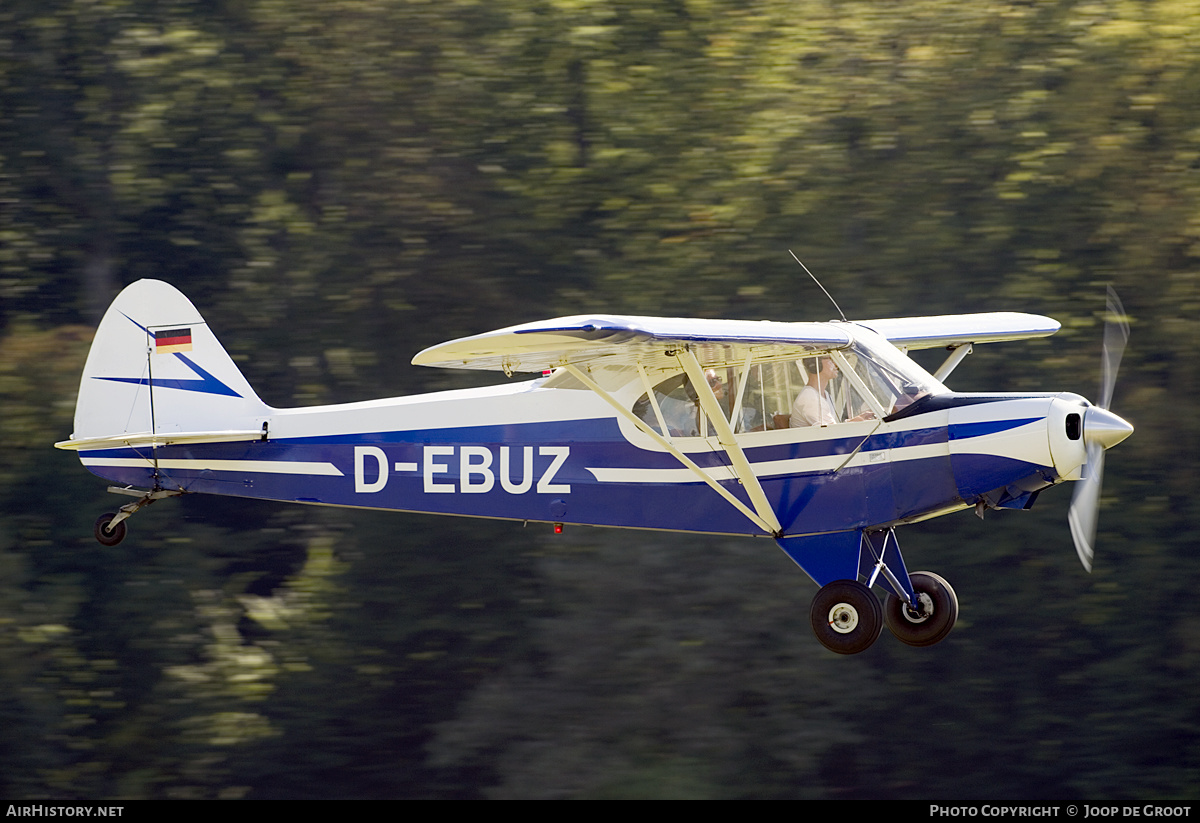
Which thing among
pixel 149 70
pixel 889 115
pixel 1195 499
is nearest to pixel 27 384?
pixel 149 70

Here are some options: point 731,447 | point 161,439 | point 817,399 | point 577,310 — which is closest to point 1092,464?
point 817,399

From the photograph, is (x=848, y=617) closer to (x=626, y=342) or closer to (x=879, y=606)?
(x=879, y=606)

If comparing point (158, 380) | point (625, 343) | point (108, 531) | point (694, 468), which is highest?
point (625, 343)

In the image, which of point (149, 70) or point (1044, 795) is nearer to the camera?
point (1044, 795)

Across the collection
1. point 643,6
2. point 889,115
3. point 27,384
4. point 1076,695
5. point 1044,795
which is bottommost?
point 1044,795

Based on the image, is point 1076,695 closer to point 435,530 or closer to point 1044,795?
point 1044,795

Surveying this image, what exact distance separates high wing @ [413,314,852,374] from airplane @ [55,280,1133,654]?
2 centimetres

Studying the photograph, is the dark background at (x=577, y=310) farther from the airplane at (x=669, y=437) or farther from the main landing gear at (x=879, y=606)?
the main landing gear at (x=879, y=606)

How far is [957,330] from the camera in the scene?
10.1 metres

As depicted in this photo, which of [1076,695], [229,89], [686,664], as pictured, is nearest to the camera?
[686,664]

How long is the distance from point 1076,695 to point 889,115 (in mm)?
6366

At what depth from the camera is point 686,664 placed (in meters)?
14.1

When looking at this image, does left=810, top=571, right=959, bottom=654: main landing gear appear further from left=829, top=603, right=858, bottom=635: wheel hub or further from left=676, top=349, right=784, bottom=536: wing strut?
left=676, top=349, right=784, bottom=536: wing strut

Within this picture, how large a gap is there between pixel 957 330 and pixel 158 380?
5.63 meters
